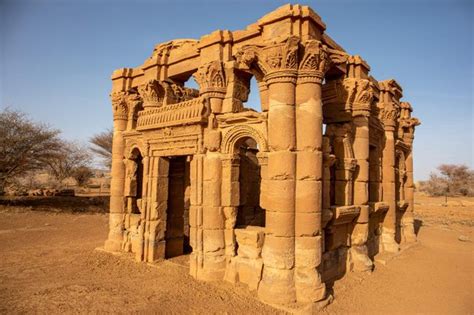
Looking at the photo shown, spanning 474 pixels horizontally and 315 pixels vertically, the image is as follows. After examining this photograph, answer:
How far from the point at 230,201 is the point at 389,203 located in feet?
22.3

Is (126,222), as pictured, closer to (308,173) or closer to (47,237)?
(47,237)

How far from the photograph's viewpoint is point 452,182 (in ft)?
146

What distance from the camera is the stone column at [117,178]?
10.9 m

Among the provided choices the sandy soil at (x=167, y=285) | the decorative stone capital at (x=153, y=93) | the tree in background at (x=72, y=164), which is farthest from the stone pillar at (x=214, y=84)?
the tree in background at (x=72, y=164)

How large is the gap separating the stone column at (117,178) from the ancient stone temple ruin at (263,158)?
38mm

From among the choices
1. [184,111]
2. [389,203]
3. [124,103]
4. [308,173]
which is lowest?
[389,203]

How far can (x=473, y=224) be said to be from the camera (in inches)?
790

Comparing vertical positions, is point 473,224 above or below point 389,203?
below

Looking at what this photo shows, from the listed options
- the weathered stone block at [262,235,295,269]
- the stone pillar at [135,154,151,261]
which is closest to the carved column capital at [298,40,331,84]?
the weathered stone block at [262,235,295,269]

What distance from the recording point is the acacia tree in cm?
2019

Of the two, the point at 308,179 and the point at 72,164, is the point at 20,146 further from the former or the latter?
the point at 308,179

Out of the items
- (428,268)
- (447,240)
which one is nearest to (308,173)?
(428,268)

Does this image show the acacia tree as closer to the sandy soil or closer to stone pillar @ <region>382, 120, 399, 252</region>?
the sandy soil

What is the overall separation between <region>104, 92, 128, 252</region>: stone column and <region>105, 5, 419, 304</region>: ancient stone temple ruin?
0.12 ft
